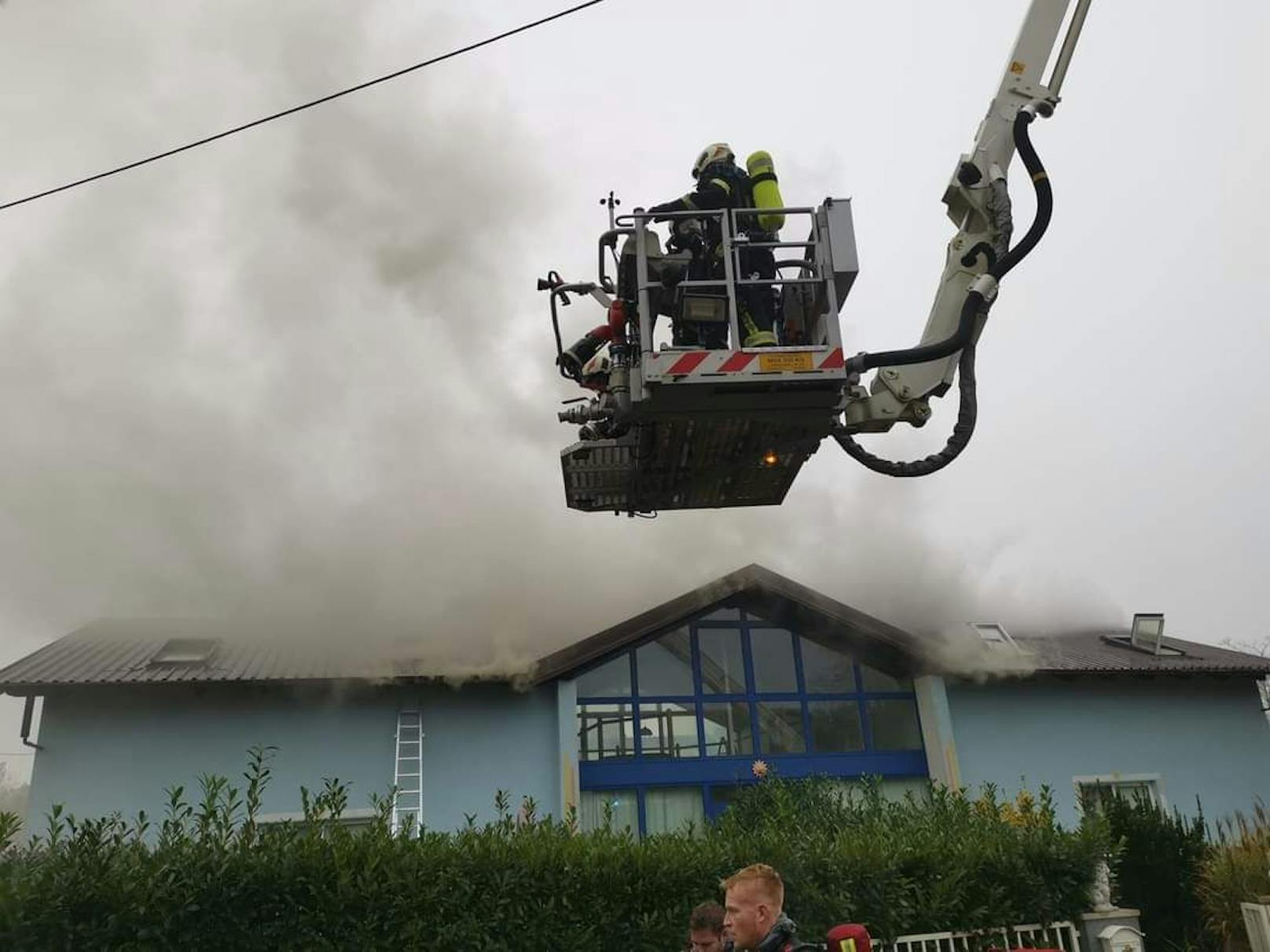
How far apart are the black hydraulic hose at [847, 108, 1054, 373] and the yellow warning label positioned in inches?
32.4

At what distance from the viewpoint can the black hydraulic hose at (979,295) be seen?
6.48m

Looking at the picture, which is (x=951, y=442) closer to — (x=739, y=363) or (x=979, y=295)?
(x=979, y=295)

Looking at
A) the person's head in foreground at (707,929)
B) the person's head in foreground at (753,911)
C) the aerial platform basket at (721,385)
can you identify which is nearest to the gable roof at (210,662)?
the aerial platform basket at (721,385)

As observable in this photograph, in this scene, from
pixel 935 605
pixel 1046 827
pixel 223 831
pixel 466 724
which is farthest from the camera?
pixel 935 605

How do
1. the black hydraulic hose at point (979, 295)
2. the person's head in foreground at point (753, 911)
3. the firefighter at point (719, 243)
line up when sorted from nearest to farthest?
the person's head in foreground at point (753, 911) → the firefighter at point (719, 243) → the black hydraulic hose at point (979, 295)

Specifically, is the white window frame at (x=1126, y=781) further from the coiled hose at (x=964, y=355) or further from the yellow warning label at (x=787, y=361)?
the yellow warning label at (x=787, y=361)

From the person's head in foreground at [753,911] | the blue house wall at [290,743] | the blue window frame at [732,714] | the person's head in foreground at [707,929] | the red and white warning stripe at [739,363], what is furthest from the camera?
the blue window frame at [732,714]

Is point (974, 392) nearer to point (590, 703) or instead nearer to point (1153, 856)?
point (1153, 856)

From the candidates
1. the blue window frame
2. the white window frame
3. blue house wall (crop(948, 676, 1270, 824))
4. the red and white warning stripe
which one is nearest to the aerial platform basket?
the red and white warning stripe

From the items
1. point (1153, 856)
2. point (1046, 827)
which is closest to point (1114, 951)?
point (1046, 827)

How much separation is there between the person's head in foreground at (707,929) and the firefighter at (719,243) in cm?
344

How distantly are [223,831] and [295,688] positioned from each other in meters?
6.20

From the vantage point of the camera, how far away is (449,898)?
5.73 m

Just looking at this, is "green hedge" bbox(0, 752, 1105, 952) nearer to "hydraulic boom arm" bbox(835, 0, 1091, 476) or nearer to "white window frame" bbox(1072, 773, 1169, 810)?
"hydraulic boom arm" bbox(835, 0, 1091, 476)
